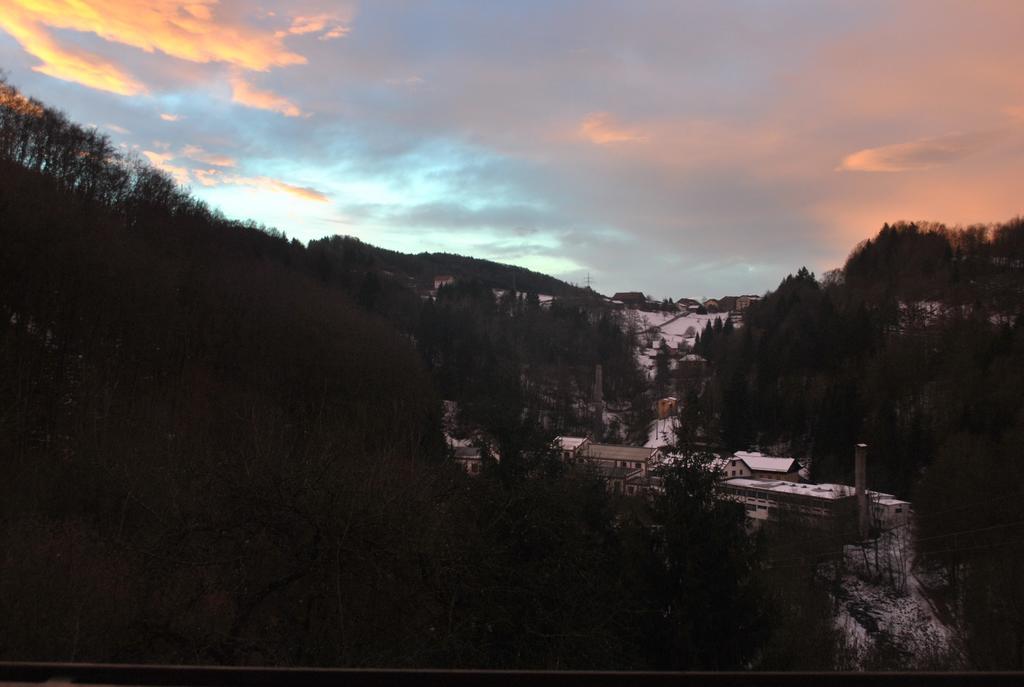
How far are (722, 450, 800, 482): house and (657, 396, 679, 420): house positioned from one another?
26.7 meters

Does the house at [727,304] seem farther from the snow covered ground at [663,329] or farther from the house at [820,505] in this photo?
the house at [820,505]

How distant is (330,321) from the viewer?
41.0 m

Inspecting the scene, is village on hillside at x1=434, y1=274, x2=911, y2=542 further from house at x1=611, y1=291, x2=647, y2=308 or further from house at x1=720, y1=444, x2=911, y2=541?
house at x1=611, y1=291, x2=647, y2=308

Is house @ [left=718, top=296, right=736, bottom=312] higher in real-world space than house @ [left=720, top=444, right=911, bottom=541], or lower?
higher

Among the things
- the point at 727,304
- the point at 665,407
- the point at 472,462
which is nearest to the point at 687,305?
the point at 727,304

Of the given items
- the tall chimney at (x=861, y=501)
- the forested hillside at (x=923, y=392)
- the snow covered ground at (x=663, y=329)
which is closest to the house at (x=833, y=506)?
the tall chimney at (x=861, y=501)

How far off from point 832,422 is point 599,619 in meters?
50.0

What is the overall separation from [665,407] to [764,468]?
111 ft

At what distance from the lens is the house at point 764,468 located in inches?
1827

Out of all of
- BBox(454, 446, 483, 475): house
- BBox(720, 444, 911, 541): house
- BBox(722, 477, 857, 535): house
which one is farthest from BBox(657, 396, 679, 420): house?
BBox(454, 446, 483, 475): house

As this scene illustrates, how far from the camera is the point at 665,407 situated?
265 ft

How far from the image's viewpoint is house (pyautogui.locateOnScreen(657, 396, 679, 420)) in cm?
7762

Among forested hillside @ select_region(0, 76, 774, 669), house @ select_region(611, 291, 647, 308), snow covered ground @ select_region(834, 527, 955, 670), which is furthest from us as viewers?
house @ select_region(611, 291, 647, 308)

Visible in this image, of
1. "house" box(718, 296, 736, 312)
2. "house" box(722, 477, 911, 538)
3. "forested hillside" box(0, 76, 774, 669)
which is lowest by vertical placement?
"house" box(722, 477, 911, 538)
